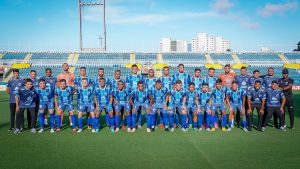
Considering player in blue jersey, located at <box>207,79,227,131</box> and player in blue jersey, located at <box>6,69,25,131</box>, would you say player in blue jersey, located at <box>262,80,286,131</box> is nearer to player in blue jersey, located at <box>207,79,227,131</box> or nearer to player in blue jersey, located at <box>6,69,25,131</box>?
player in blue jersey, located at <box>207,79,227,131</box>

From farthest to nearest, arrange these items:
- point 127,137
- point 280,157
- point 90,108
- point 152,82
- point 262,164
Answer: point 152,82 < point 90,108 < point 127,137 < point 280,157 < point 262,164

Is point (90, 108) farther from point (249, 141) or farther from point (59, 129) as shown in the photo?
point (249, 141)

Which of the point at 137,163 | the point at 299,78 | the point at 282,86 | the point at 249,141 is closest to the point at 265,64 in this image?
the point at 299,78

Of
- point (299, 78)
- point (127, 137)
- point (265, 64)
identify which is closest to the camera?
point (127, 137)

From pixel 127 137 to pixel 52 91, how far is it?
2671mm

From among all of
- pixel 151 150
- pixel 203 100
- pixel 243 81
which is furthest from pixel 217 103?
pixel 151 150

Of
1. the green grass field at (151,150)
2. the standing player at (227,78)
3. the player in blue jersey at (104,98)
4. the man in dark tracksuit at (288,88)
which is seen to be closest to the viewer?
the green grass field at (151,150)

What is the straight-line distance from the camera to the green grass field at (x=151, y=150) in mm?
4715

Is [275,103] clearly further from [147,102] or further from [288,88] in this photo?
[147,102]

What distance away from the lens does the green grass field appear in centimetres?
471

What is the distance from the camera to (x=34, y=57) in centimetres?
3016

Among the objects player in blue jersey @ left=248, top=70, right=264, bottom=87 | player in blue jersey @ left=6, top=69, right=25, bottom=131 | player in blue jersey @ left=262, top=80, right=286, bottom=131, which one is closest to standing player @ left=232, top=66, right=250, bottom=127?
player in blue jersey @ left=248, top=70, right=264, bottom=87

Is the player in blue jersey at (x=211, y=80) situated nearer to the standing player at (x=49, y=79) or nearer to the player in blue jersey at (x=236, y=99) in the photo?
the player in blue jersey at (x=236, y=99)

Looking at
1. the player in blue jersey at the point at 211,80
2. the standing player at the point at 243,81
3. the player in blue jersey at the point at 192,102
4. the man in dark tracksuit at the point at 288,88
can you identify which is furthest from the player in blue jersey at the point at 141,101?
Result: the man in dark tracksuit at the point at 288,88
